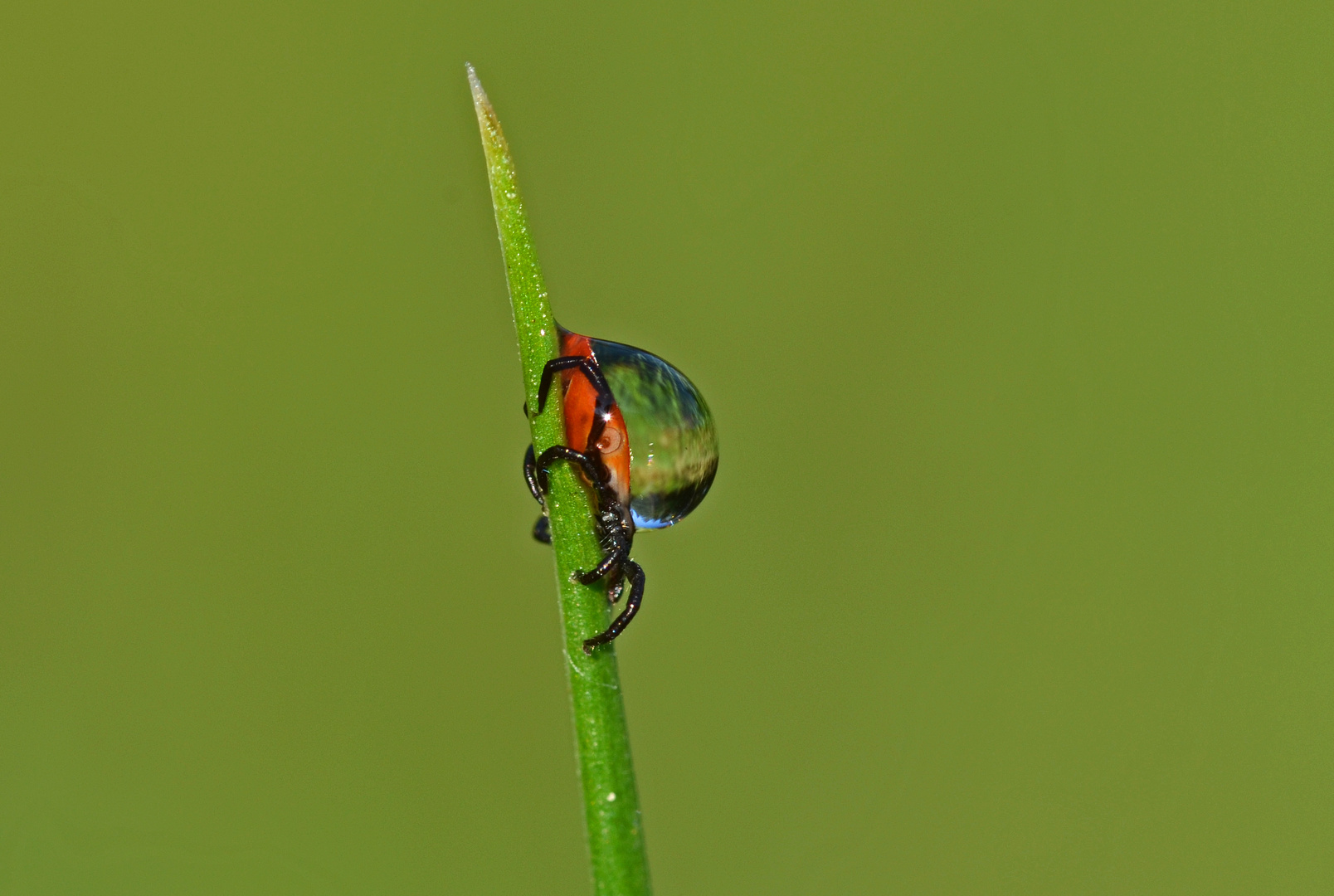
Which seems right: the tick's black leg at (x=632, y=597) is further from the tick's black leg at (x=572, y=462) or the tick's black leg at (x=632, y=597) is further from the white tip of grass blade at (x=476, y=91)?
A: the white tip of grass blade at (x=476, y=91)

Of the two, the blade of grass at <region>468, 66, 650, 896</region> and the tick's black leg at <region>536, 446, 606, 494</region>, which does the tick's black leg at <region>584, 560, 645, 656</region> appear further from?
the blade of grass at <region>468, 66, 650, 896</region>

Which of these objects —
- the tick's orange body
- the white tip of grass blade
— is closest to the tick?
the tick's orange body

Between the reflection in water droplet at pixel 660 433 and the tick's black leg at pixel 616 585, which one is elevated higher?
the reflection in water droplet at pixel 660 433

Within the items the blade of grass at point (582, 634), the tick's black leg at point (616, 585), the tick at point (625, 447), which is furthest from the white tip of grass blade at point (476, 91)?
the tick's black leg at point (616, 585)

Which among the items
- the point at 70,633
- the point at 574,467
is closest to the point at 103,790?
the point at 70,633

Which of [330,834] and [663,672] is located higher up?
[663,672]

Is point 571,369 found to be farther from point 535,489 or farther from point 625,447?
point 535,489

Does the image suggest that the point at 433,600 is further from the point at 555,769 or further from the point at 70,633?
the point at 70,633
